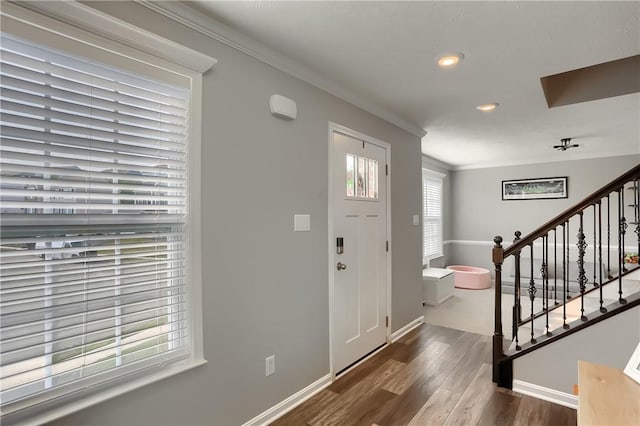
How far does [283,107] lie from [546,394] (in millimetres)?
2856

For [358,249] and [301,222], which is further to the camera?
[358,249]

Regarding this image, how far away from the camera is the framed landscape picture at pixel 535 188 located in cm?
579

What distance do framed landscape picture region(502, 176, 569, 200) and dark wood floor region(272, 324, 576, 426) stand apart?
426cm

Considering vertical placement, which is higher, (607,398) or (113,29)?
(113,29)

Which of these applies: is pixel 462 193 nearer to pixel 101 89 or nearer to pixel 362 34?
pixel 362 34

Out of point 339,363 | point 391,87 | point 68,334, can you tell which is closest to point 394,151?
point 391,87

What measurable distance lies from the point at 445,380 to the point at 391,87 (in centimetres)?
253

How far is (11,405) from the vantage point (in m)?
1.14

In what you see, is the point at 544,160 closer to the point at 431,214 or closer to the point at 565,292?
the point at 431,214

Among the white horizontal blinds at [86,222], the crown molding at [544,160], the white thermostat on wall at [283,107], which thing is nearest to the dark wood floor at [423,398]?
the white horizontal blinds at [86,222]

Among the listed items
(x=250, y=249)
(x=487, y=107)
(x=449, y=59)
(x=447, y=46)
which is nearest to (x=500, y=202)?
(x=487, y=107)

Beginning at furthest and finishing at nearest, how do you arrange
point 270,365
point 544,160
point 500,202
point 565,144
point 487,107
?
point 500,202
point 544,160
point 565,144
point 487,107
point 270,365

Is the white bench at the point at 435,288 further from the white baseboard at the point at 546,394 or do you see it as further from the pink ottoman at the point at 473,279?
the white baseboard at the point at 546,394

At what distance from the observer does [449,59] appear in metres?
2.11
